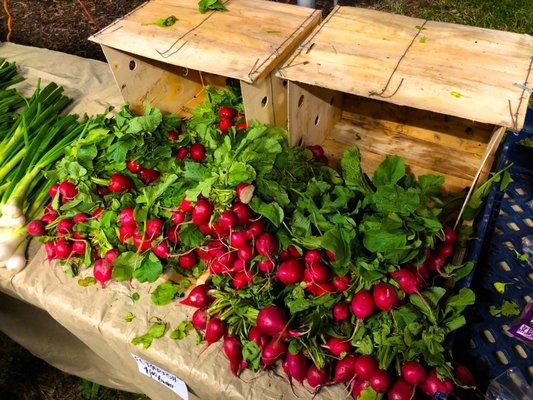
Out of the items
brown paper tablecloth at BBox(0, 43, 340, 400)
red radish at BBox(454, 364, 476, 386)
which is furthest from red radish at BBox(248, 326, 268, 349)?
red radish at BBox(454, 364, 476, 386)

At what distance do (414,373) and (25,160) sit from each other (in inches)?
63.5

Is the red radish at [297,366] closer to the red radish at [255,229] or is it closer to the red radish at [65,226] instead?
the red radish at [255,229]

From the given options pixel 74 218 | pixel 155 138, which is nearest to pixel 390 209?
pixel 155 138

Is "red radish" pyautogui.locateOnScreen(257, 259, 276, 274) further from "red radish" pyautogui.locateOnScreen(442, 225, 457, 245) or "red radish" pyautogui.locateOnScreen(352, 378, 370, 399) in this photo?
"red radish" pyautogui.locateOnScreen(442, 225, 457, 245)

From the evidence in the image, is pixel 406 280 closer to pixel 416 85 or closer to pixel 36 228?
pixel 416 85

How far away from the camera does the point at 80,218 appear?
Result: 1439 millimetres

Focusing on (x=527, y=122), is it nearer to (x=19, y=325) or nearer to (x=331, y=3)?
(x=19, y=325)

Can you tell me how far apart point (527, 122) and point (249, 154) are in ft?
3.22

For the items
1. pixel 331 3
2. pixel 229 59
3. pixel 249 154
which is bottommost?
pixel 331 3

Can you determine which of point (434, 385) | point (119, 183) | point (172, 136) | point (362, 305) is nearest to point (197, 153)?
point (172, 136)

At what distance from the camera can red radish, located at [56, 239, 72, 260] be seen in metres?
1.44

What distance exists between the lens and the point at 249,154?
3.99 feet

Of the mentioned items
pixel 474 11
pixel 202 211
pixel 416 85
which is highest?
pixel 416 85

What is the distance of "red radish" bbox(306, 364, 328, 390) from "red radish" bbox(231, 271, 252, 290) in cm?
28
